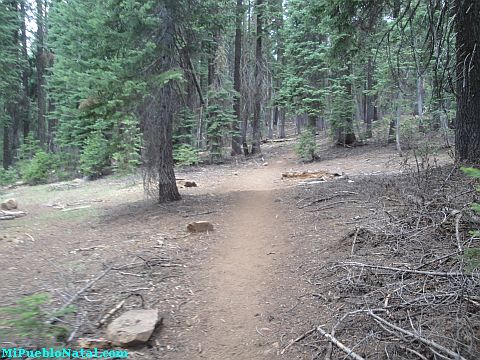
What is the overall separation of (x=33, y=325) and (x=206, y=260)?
3.46m

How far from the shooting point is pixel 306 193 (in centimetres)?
1068

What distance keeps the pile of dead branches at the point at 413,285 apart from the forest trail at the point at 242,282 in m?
0.84

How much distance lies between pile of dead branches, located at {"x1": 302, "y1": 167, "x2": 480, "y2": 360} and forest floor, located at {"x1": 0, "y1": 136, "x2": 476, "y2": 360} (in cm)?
26

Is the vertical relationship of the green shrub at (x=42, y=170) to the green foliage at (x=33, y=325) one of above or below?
above

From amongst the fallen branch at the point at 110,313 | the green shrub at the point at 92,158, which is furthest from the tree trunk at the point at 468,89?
the green shrub at the point at 92,158

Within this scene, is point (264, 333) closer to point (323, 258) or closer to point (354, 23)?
point (323, 258)

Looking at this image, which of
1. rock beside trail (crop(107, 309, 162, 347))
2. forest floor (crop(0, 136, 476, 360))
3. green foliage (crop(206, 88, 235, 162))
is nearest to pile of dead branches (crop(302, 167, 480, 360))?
forest floor (crop(0, 136, 476, 360))

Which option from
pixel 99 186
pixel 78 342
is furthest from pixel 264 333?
pixel 99 186

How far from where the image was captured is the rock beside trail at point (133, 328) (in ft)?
13.2

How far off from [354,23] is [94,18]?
21.4 ft

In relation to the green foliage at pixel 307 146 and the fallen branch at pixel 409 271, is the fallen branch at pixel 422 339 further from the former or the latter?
the green foliage at pixel 307 146

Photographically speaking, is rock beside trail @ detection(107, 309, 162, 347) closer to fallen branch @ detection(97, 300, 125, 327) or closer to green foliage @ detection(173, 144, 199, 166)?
fallen branch @ detection(97, 300, 125, 327)

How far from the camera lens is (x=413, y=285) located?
3982 millimetres

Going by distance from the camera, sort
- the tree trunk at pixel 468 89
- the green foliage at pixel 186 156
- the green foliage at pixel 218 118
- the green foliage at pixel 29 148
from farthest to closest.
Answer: the green foliage at pixel 29 148 → the green foliage at pixel 218 118 → the green foliage at pixel 186 156 → the tree trunk at pixel 468 89
